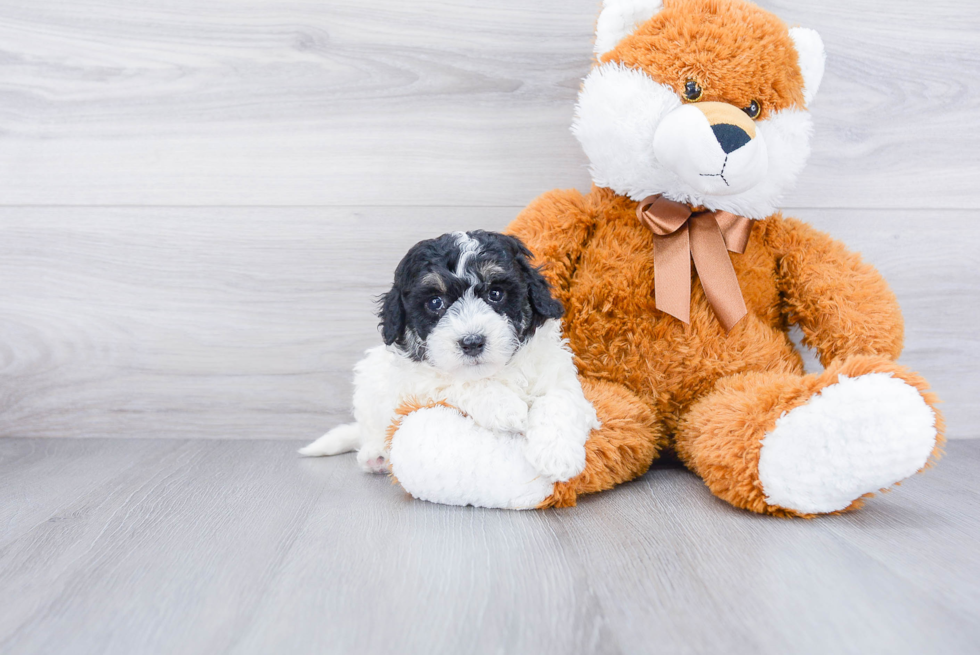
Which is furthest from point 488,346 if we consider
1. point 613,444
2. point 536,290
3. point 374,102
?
point 374,102

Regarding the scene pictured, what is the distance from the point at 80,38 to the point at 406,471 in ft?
4.42

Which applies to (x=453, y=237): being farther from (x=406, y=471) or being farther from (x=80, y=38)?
(x=80, y=38)

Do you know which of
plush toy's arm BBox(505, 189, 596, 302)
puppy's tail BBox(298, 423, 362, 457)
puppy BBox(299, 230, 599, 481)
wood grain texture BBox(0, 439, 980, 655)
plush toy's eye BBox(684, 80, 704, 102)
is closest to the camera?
wood grain texture BBox(0, 439, 980, 655)

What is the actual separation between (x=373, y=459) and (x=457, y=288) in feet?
1.57

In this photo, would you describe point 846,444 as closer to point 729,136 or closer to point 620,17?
point 729,136

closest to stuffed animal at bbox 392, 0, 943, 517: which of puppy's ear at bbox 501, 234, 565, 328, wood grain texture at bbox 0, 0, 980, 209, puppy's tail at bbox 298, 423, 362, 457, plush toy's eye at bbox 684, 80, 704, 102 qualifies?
plush toy's eye at bbox 684, 80, 704, 102

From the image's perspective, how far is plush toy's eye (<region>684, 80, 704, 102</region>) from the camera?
1.23m

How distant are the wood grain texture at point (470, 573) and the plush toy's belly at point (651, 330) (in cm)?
21

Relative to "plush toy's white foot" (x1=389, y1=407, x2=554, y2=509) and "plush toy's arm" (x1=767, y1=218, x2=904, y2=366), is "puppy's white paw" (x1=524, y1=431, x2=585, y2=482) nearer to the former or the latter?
"plush toy's white foot" (x1=389, y1=407, x2=554, y2=509)

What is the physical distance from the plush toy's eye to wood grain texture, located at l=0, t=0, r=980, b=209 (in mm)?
419

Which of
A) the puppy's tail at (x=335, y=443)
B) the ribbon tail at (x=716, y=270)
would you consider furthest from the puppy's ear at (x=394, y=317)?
the ribbon tail at (x=716, y=270)

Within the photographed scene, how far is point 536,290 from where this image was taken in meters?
1.20

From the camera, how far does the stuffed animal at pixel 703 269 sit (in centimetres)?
114

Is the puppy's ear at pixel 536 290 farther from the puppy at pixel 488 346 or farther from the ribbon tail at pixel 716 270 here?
the ribbon tail at pixel 716 270
